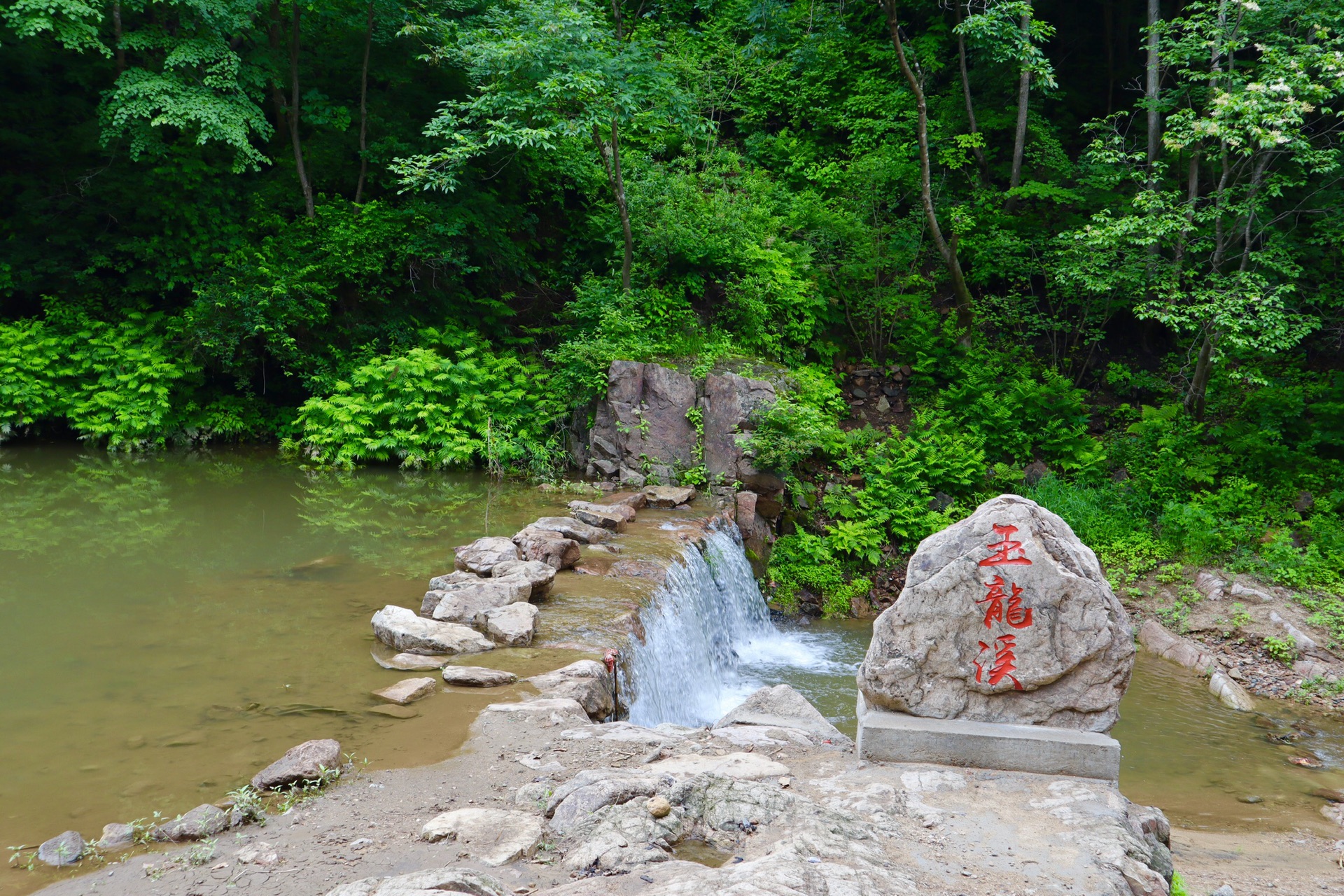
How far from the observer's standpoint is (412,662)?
252 inches

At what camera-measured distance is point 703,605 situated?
30.0 ft

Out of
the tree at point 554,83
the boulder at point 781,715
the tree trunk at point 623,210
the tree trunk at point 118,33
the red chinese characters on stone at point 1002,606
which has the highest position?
the tree trunk at point 118,33

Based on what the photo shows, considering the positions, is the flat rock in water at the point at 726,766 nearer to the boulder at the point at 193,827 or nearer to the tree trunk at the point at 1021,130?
the boulder at the point at 193,827

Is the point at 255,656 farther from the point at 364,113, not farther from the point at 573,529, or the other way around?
the point at 364,113

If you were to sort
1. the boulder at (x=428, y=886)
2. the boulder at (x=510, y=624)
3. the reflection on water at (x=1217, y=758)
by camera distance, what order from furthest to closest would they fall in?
1. the boulder at (x=510, y=624)
2. the reflection on water at (x=1217, y=758)
3. the boulder at (x=428, y=886)

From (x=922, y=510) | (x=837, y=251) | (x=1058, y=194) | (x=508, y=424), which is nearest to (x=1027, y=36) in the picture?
(x=1058, y=194)

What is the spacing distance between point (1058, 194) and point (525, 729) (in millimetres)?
12901

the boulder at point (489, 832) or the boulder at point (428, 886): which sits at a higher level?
the boulder at point (428, 886)

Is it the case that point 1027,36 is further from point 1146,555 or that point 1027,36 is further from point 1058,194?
point 1146,555

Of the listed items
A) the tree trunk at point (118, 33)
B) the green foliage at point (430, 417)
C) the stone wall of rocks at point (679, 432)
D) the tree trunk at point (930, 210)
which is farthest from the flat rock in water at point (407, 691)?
the tree trunk at point (118, 33)

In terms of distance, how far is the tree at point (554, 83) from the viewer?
11992mm

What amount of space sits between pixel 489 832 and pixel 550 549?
14.7 feet

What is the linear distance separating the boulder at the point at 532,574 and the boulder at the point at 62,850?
3.82 m

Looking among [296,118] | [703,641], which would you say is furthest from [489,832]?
[296,118]
